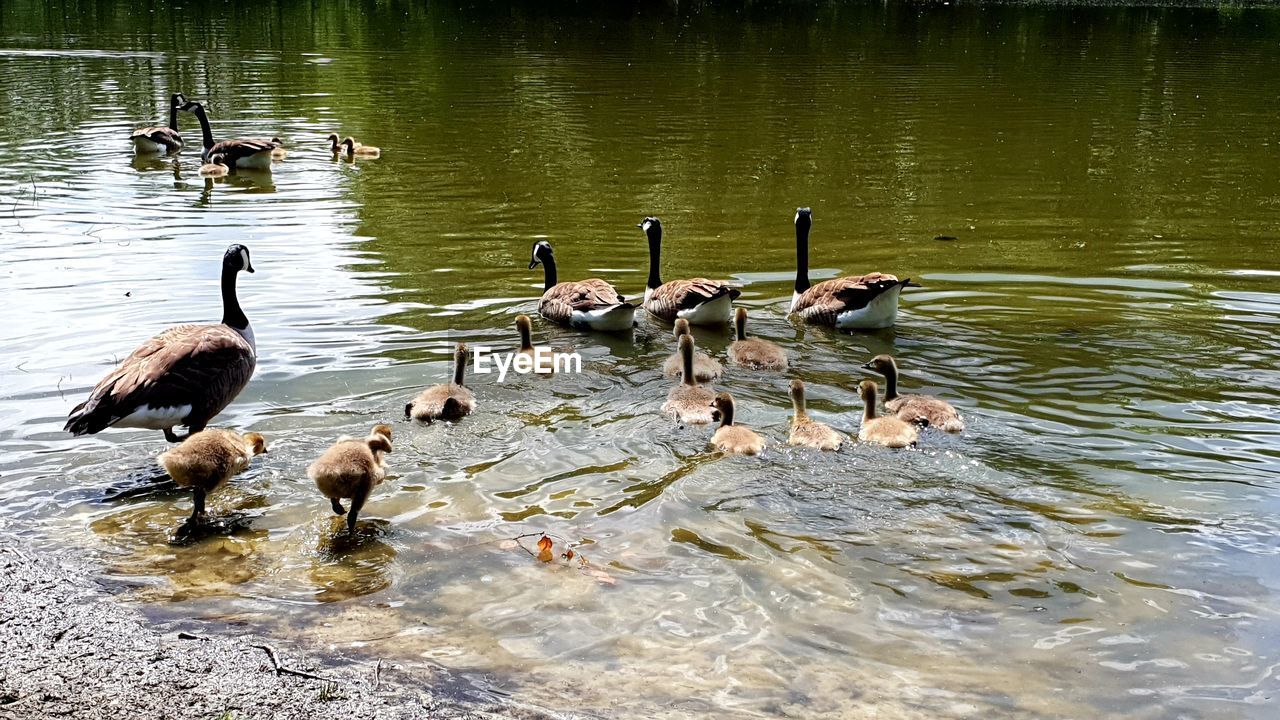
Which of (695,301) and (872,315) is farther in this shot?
(695,301)

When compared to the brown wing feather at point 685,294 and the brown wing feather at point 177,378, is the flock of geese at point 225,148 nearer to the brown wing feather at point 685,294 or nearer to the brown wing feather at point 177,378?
the brown wing feather at point 685,294

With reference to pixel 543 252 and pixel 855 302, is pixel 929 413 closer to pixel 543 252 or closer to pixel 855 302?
pixel 855 302

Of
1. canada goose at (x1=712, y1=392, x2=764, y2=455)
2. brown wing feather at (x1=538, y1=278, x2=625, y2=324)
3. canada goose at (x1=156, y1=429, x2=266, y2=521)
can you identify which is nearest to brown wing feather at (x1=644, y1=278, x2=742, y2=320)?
brown wing feather at (x1=538, y1=278, x2=625, y2=324)

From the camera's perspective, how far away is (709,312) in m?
12.1

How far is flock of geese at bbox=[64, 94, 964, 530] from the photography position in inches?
287

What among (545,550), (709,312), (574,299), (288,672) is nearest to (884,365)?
(709,312)

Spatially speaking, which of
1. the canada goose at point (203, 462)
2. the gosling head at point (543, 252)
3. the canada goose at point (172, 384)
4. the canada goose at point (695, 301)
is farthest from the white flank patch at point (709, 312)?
the canada goose at point (203, 462)

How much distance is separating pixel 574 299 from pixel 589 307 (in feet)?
0.78

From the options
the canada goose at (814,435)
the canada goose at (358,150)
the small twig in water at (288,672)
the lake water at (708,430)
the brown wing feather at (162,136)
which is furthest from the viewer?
the brown wing feather at (162,136)

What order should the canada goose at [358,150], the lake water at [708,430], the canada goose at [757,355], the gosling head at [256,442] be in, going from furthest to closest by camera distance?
the canada goose at [358,150], the canada goose at [757,355], the gosling head at [256,442], the lake water at [708,430]

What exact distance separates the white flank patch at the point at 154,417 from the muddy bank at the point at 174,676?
78.7 inches

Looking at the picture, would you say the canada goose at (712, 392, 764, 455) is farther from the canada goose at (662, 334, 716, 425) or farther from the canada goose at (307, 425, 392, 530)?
the canada goose at (307, 425, 392, 530)

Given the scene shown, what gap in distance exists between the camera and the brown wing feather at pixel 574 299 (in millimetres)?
11773

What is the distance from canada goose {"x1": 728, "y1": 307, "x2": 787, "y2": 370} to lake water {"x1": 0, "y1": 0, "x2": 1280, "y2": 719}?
0.38m
